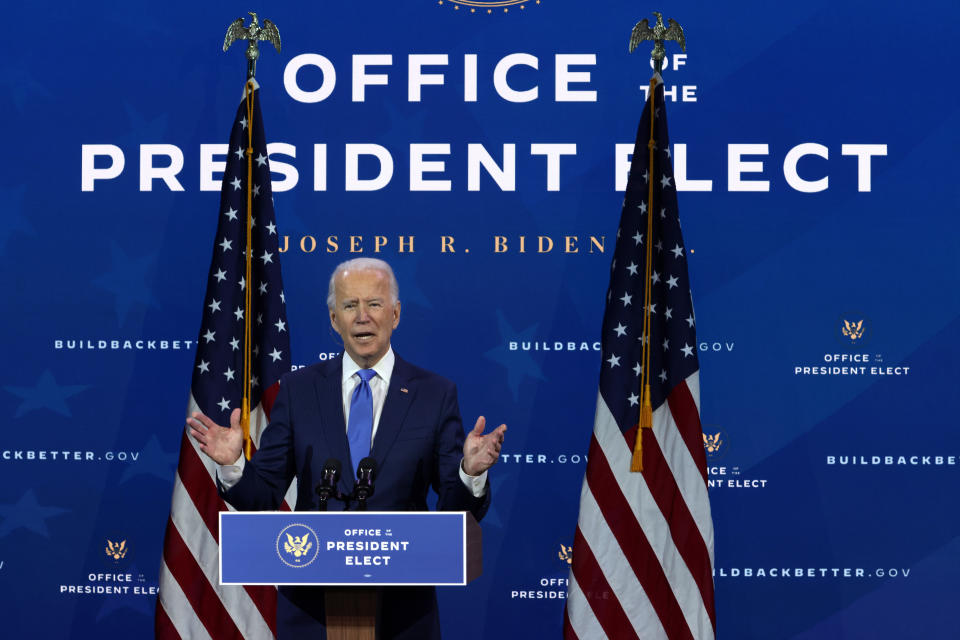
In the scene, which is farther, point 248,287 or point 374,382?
point 248,287

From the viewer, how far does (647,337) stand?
370cm

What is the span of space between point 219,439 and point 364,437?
38cm

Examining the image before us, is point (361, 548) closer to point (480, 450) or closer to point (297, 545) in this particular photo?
point (297, 545)

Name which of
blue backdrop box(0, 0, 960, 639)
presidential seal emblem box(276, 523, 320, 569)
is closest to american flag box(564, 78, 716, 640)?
blue backdrop box(0, 0, 960, 639)

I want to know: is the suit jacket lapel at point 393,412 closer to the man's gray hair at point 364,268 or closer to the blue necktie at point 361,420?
the blue necktie at point 361,420

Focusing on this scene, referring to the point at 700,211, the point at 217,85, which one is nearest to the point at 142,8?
the point at 217,85

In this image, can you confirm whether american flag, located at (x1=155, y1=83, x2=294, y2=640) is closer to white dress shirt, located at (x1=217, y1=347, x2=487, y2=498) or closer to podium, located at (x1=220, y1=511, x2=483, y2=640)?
white dress shirt, located at (x1=217, y1=347, x2=487, y2=498)

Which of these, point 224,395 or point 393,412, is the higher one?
point 224,395

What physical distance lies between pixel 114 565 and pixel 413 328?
1558 millimetres

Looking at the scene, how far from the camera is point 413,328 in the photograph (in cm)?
437

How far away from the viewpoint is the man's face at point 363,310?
8.90 ft

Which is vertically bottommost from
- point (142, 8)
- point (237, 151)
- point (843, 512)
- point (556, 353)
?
point (843, 512)

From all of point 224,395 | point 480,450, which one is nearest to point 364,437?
point 480,450

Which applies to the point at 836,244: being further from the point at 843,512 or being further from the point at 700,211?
the point at 843,512
